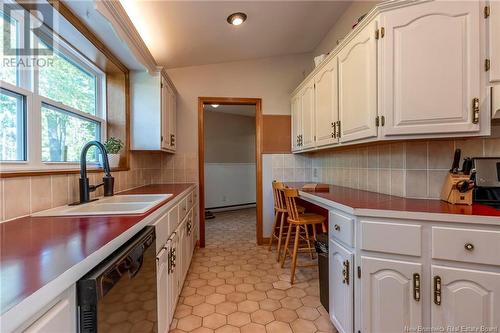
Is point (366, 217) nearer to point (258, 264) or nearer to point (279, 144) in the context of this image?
point (258, 264)

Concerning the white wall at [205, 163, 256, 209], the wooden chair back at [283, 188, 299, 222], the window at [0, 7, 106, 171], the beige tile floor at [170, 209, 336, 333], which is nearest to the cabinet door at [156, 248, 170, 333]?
the beige tile floor at [170, 209, 336, 333]

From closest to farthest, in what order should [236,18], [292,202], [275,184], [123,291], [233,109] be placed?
1. [123,291]
2. [236,18]
3. [292,202]
4. [275,184]
5. [233,109]

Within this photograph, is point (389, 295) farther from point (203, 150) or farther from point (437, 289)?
point (203, 150)

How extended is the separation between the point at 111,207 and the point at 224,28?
A: 74.8 inches

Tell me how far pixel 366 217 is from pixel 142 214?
115cm

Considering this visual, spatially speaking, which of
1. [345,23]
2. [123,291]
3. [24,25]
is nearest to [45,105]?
[24,25]

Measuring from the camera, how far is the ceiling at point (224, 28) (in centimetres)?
199

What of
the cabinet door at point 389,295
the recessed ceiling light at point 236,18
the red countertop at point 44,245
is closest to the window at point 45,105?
the red countertop at point 44,245

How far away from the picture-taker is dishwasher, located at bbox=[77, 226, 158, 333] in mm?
668

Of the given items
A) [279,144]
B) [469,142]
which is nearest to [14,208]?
[469,142]

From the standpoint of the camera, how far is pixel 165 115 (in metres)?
2.64

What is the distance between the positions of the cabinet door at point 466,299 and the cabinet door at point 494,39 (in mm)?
998

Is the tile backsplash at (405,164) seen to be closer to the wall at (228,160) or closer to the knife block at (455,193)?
the knife block at (455,193)

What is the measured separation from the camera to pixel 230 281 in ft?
7.48
